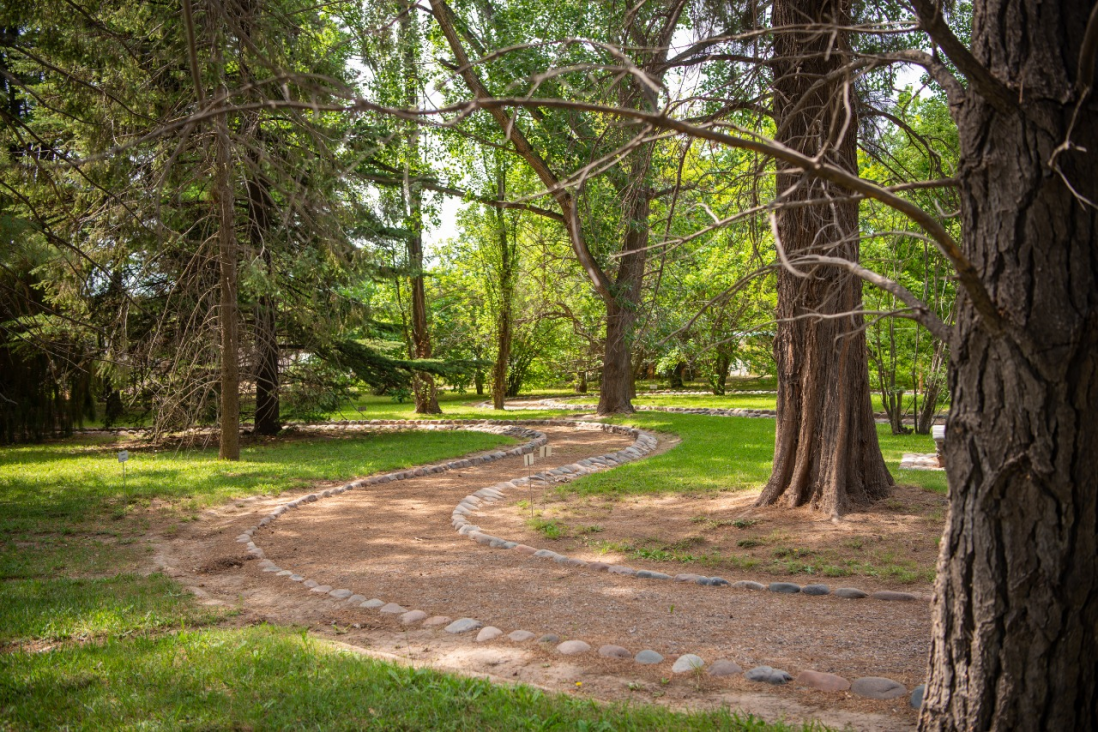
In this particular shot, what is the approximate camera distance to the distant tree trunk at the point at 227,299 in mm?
10008

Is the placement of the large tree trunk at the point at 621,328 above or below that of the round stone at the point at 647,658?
above

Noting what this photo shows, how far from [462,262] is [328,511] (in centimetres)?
2065

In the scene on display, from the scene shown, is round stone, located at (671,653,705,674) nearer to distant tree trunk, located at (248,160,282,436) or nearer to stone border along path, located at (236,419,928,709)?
stone border along path, located at (236,419,928,709)

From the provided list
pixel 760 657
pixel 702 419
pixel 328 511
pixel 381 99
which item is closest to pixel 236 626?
pixel 760 657

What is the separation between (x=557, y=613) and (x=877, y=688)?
195 centimetres

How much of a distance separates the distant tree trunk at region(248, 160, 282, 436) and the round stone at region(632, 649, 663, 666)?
876cm

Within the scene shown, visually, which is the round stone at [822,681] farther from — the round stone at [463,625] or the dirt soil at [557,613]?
the round stone at [463,625]

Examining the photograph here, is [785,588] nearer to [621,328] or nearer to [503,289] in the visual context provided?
[621,328]

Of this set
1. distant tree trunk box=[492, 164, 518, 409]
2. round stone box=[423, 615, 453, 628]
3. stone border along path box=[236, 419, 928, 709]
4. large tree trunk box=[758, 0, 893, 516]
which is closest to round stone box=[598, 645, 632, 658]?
stone border along path box=[236, 419, 928, 709]

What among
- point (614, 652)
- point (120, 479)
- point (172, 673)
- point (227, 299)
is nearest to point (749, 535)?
point (614, 652)

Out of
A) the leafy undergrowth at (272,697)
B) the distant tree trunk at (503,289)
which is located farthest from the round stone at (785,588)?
the distant tree trunk at (503,289)

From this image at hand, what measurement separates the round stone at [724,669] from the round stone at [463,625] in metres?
1.46

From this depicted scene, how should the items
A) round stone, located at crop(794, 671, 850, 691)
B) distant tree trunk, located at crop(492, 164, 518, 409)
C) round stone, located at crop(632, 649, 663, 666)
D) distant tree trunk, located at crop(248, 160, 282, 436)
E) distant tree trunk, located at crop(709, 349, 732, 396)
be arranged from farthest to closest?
distant tree trunk, located at crop(709, 349, 732, 396), distant tree trunk, located at crop(492, 164, 518, 409), distant tree trunk, located at crop(248, 160, 282, 436), round stone, located at crop(632, 649, 663, 666), round stone, located at crop(794, 671, 850, 691)

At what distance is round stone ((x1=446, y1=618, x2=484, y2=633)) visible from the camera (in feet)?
14.7
